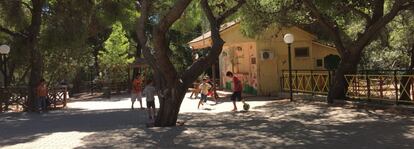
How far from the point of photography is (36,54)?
83.4 ft

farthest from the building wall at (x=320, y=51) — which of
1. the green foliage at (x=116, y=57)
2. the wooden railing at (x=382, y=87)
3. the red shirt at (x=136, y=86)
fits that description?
the green foliage at (x=116, y=57)

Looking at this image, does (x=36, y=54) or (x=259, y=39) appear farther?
(x=259, y=39)

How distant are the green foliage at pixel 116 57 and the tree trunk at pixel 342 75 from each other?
25.0 metres

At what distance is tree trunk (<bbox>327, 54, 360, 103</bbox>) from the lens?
20.0 metres

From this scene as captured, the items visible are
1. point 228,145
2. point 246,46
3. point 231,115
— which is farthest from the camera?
point 246,46

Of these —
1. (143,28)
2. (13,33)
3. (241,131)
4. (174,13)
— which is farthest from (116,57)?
(241,131)

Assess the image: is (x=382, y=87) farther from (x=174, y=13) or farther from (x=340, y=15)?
(x=174, y=13)

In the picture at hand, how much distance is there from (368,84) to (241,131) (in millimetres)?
6954

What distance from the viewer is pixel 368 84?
18469 millimetres

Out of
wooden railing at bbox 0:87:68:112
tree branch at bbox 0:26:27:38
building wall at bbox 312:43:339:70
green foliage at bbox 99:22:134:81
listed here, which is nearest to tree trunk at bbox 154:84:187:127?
wooden railing at bbox 0:87:68:112

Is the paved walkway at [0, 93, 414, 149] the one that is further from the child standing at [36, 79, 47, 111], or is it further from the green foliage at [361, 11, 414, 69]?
the green foliage at [361, 11, 414, 69]

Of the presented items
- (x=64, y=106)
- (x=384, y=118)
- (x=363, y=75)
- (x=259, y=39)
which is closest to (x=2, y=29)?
(x=64, y=106)

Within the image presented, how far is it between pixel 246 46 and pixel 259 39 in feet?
9.86

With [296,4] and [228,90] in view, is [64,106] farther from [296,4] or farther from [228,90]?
[296,4]
